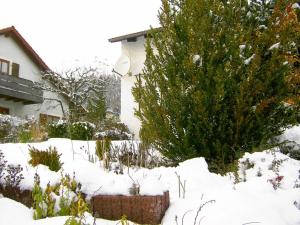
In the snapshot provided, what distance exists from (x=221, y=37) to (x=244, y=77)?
0.81m

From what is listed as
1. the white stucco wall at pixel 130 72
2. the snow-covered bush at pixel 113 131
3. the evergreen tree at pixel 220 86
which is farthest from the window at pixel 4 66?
the evergreen tree at pixel 220 86

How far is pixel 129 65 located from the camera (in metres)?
18.8

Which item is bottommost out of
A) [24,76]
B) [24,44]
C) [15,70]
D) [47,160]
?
[47,160]

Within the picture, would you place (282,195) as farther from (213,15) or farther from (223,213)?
(213,15)

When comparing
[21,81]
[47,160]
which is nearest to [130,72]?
[21,81]

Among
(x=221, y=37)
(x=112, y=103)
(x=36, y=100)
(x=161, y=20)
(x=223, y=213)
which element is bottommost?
(x=223, y=213)

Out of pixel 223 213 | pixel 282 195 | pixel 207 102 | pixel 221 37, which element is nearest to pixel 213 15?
pixel 221 37

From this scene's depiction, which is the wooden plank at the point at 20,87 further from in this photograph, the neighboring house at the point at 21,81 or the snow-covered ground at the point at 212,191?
the snow-covered ground at the point at 212,191

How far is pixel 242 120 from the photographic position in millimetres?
6617

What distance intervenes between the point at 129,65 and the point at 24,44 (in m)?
11.9

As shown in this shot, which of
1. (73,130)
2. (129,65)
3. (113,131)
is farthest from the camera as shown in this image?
(129,65)

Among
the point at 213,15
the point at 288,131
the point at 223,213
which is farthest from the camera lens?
the point at 288,131

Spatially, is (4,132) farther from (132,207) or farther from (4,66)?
(4,66)

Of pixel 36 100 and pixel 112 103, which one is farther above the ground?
pixel 112 103
